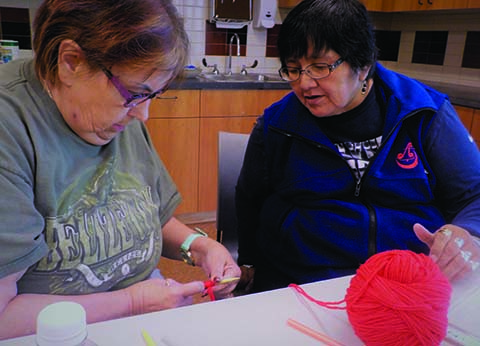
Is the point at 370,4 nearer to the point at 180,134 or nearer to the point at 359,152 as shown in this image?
the point at 180,134

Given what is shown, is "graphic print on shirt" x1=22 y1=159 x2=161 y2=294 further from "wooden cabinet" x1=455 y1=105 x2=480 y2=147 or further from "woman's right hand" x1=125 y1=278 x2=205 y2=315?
"wooden cabinet" x1=455 y1=105 x2=480 y2=147

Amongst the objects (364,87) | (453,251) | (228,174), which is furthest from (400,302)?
(228,174)

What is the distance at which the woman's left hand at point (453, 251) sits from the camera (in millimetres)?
998

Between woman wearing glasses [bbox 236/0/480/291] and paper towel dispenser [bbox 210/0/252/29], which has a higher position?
paper towel dispenser [bbox 210/0/252/29]

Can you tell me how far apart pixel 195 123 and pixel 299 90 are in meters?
1.77

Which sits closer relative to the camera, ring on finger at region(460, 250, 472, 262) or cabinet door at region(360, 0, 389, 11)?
ring on finger at region(460, 250, 472, 262)

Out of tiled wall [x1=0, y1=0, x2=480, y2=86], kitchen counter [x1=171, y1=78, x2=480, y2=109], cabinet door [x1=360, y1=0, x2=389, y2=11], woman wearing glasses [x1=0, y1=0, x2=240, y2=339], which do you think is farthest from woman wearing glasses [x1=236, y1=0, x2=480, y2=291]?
cabinet door [x1=360, y1=0, x2=389, y2=11]

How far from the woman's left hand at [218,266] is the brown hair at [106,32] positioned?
482 millimetres

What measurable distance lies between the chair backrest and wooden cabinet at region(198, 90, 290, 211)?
141 centimetres

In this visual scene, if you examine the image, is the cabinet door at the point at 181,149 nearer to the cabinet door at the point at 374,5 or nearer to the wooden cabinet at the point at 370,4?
the wooden cabinet at the point at 370,4

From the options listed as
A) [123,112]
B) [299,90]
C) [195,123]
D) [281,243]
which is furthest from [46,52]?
[195,123]

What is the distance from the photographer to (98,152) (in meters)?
0.98

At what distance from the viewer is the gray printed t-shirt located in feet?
2.53

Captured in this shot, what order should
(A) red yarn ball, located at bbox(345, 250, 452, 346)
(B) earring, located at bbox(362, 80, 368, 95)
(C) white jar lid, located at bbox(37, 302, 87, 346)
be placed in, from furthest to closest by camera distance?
1. (B) earring, located at bbox(362, 80, 368, 95)
2. (A) red yarn ball, located at bbox(345, 250, 452, 346)
3. (C) white jar lid, located at bbox(37, 302, 87, 346)
